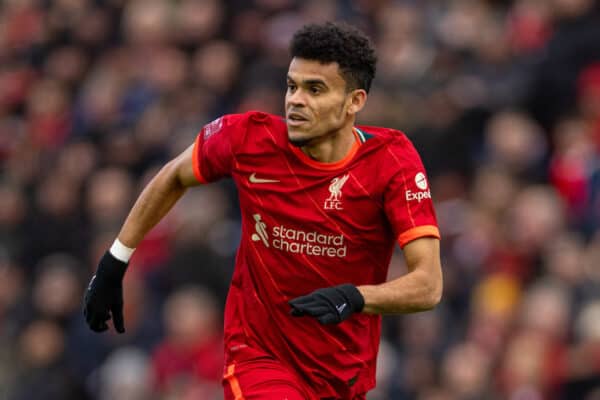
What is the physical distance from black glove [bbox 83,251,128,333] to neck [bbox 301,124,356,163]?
1.07 meters

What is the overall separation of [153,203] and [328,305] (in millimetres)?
Answer: 1262

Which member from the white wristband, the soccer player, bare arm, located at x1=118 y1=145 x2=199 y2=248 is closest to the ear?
the soccer player

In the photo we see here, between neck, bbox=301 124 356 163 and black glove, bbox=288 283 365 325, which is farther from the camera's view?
neck, bbox=301 124 356 163

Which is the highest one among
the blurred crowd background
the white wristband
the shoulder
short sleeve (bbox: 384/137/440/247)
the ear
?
the ear

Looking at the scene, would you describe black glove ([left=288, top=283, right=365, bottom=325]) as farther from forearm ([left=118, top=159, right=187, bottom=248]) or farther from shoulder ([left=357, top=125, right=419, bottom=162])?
forearm ([left=118, top=159, right=187, bottom=248])

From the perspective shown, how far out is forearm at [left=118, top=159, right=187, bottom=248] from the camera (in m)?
6.21

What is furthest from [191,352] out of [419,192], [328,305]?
[328,305]

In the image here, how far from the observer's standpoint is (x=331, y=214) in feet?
19.6

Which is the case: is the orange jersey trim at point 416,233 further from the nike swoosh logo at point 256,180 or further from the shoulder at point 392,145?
the nike swoosh logo at point 256,180

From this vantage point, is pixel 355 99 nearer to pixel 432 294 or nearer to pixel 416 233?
pixel 416 233

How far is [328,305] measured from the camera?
17.4 feet

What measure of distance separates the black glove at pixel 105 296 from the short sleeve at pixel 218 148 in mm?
603

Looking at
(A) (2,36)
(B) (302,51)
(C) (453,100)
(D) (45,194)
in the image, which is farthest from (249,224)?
(A) (2,36)

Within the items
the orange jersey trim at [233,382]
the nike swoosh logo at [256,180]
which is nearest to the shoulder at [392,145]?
the nike swoosh logo at [256,180]
